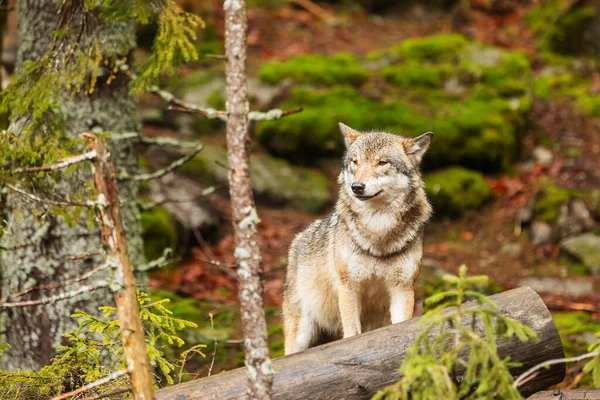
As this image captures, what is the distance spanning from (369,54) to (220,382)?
12523 millimetres

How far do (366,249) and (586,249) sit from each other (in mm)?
6363

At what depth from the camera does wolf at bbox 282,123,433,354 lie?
5.65 meters

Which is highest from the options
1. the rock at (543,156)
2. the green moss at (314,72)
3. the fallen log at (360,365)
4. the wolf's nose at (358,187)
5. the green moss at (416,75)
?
the green moss at (314,72)

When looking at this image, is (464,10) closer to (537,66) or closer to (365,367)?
(537,66)

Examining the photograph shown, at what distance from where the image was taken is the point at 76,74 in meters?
5.94

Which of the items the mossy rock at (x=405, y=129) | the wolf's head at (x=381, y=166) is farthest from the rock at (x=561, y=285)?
the wolf's head at (x=381, y=166)

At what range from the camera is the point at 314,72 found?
1412 cm

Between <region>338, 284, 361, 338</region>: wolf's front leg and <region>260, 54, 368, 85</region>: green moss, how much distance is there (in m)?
8.83

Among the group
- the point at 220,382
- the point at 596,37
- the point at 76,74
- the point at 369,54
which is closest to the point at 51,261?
the point at 76,74

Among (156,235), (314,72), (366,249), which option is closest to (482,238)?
(314,72)

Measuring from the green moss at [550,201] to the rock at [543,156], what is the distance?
1.56 m

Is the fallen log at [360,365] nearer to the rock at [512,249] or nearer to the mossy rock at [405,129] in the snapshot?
the rock at [512,249]

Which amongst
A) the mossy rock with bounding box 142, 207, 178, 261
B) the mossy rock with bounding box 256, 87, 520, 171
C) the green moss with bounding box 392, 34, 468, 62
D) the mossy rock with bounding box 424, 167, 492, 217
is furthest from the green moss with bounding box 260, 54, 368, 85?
the mossy rock with bounding box 142, 207, 178, 261

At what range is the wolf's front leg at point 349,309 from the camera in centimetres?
566
